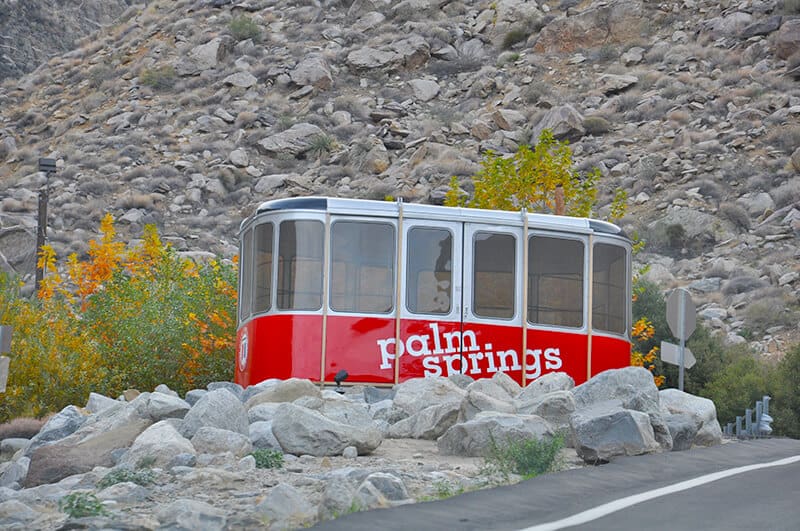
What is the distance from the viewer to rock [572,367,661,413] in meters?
13.2

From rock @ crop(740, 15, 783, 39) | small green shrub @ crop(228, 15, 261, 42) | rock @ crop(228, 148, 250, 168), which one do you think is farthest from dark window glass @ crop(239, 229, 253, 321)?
small green shrub @ crop(228, 15, 261, 42)

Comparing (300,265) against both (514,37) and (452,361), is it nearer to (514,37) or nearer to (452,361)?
(452,361)

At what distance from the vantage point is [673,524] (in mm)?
8117

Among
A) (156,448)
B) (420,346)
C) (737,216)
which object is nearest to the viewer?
(156,448)

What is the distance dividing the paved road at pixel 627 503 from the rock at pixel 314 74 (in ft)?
141

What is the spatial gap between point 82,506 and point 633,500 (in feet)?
13.1

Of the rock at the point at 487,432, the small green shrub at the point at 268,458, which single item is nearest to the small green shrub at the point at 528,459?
the rock at the point at 487,432

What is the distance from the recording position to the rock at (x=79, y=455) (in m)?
12.7

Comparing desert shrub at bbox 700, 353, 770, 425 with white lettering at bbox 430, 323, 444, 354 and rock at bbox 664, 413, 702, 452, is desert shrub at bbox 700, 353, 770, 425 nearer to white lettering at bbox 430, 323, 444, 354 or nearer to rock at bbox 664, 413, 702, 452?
white lettering at bbox 430, 323, 444, 354

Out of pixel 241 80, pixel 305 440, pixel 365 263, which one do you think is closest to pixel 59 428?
pixel 365 263

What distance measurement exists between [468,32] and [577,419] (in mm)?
46190

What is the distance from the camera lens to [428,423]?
13.5 m

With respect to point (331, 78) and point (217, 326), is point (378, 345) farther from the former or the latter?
point (331, 78)

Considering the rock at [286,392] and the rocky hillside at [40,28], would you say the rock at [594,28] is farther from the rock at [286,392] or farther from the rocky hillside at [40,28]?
the rock at [286,392]
